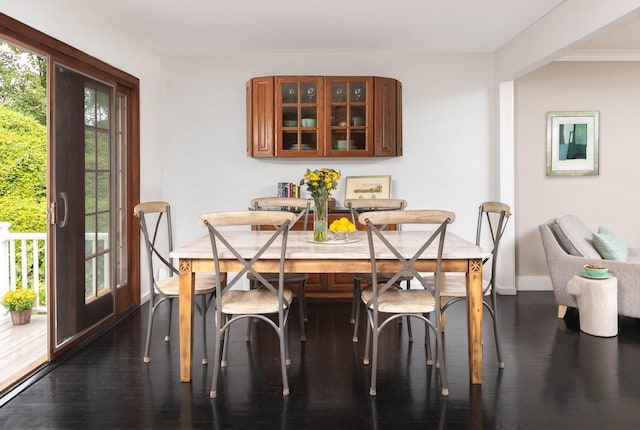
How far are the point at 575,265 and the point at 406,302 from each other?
2.11m

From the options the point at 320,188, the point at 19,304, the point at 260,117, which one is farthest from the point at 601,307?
Answer: the point at 19,304

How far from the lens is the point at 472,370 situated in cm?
281

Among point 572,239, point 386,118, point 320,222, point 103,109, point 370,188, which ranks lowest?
point 572,239

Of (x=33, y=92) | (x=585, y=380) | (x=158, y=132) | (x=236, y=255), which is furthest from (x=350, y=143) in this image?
(x=33, y=92)

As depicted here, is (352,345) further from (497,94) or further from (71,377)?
(497,94)

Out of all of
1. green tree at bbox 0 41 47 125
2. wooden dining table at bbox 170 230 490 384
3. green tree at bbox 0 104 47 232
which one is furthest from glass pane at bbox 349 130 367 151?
green tree at bbox 0 104 47 232

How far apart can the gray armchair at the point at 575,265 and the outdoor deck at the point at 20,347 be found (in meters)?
3.92

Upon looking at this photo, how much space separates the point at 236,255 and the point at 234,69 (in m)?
3.15

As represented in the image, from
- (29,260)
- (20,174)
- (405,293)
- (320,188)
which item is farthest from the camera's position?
(20,174)

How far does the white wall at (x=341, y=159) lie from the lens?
206 inches

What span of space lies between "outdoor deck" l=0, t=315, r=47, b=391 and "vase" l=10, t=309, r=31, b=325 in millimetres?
36

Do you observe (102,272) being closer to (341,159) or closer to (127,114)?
(127,114)

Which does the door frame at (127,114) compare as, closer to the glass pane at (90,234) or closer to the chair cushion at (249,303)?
the glass pane at (90,234)

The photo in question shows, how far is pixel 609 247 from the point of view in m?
4.33
